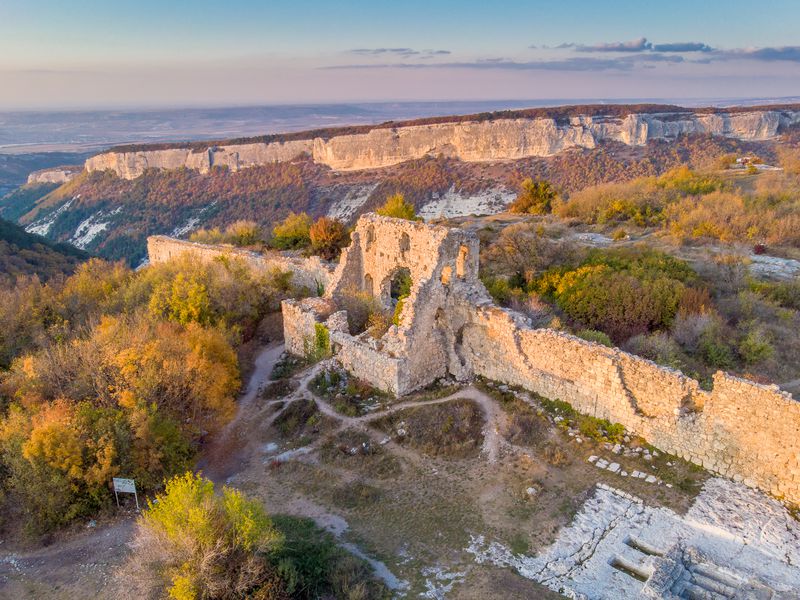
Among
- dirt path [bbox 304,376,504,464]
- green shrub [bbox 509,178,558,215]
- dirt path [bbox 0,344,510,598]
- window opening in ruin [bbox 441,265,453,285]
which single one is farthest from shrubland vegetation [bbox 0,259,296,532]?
green shrub [bbox 509,178,558,215]

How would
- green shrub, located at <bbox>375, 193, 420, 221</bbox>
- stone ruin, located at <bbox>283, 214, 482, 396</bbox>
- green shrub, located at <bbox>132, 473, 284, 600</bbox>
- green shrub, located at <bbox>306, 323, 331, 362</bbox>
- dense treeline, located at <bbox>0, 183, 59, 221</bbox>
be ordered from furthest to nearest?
dense treeline, located at <bbox>0, 183, 59, 221</bbox> → green shrub, located at <bbox>375, 193, 420, 221</bbox> → green shrub, located at <bbox>306, 323, 331, 362</bbox> → stone ruin, located at <bbox>283, 214, 482, 396</bbox> → green shrub, located at <bbox>132, 473, 284, 600</bbox>

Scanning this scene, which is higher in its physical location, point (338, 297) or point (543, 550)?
point (338, 297)

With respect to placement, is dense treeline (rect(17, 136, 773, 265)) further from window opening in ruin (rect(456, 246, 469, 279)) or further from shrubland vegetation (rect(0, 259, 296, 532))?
window opening in ruin (rect(456, 246, 469, 279))

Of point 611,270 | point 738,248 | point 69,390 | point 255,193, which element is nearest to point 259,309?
point 69,390

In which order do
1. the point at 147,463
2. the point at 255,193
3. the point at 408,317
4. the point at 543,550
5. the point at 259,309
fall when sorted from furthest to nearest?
1. the point at 255,193
2. the point at 259,309
3. the point at 408,317
4. the point at 147,463
5. the point at 543,550

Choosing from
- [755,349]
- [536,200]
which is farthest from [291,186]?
[755,349]

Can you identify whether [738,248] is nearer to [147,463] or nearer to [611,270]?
[611,270]

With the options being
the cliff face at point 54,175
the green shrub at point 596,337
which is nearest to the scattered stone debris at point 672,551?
the green shrub at point 596,337

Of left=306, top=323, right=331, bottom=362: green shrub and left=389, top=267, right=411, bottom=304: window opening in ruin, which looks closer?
left=306, top=323, right=331, bottom=362: green shrub
